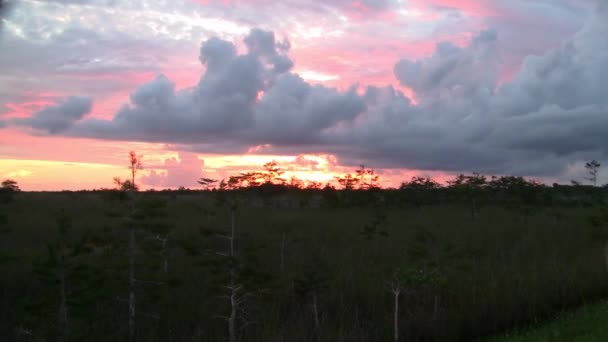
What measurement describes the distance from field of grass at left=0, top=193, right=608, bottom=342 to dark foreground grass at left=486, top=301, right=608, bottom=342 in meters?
1.04

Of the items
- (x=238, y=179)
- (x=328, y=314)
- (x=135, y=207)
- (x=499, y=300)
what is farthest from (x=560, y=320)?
(x=135, y=207)

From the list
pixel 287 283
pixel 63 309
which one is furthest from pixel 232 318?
pixel 287 283

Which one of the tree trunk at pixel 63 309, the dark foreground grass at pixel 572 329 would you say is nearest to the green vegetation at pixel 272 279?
the tree trunk at pixel 63 309

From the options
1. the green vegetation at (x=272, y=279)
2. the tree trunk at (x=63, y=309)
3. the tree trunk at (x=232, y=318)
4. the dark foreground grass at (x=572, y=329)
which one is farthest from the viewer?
the green vegetation at (x=272, y=279)

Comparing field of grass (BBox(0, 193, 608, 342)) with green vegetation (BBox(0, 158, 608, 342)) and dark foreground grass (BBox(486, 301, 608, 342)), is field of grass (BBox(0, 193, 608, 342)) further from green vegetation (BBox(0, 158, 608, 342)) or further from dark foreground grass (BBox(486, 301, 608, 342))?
dark foreground grass (BBox(486, 301, 608, 342))

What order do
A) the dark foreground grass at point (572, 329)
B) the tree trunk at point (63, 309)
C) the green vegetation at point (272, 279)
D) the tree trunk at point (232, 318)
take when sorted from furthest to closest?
the green vegetation at point (272, 279)
the tree trunk at point (232, 318)
the dark foreground grass at point (572, 329)
the tree trunk at point (63, 309)

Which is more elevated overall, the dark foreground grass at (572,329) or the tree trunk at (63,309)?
the tree trunk at (63,309)

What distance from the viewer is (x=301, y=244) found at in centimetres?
2328

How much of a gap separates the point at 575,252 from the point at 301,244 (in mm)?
10496

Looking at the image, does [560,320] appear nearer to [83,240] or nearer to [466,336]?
[466,336]

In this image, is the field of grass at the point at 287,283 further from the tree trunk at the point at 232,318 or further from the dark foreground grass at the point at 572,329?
the dark foreground grass at the point at 572,329

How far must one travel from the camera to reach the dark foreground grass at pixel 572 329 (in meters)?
12.3

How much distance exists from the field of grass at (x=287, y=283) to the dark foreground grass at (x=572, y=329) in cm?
104

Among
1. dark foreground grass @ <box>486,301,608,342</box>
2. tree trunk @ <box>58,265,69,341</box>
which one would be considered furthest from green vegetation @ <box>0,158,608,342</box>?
dark foreground grass @ <box>486,301,608,342</box>
